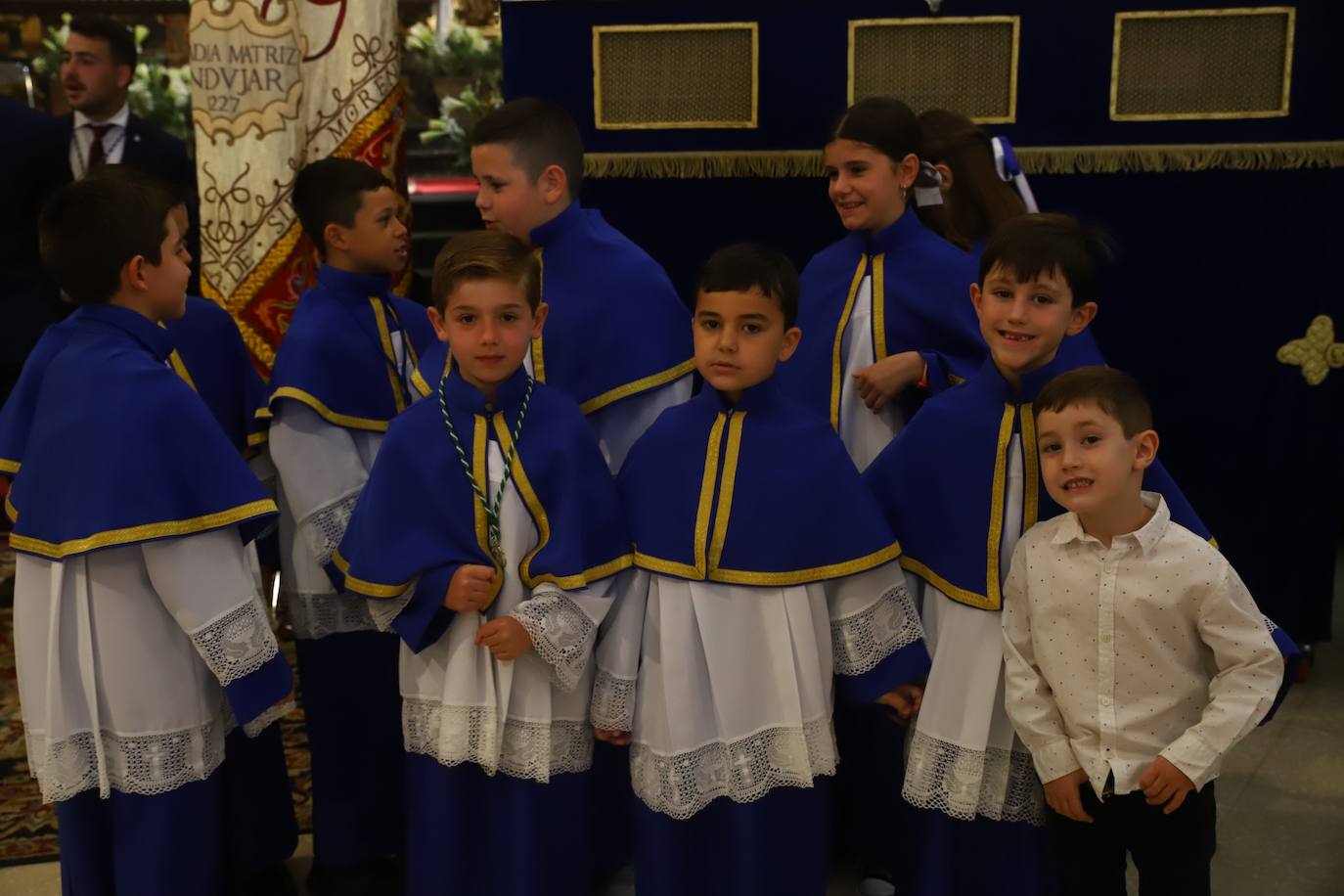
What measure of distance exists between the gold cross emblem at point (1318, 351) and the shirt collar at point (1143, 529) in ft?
7.36

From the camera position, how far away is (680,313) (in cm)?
343

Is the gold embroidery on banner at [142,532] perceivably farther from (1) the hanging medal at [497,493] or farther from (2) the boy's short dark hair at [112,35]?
(2) the boy's short dark hair at [112,35]

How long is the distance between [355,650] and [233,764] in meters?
0.37

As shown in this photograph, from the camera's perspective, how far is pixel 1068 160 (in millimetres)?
4543

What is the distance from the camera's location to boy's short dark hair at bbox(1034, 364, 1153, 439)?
2.49 m

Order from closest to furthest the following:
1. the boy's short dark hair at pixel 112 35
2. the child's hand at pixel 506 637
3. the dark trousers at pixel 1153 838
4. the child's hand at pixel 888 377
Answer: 1. the dark trousers at pixel 1153 838
2. the child's hand at pixel 506 637
3. the child's hand at pixel 888 377
4. the boy's short dark hair at pixel 112 35

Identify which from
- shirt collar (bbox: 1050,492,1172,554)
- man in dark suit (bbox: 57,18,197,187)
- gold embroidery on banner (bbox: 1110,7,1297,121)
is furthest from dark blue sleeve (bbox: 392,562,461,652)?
man in dark suit (bbox: 57,18,197,187)

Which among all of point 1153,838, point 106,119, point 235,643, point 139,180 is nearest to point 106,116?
point 106,119

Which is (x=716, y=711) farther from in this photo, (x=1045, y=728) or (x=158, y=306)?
(x=158, y=306)

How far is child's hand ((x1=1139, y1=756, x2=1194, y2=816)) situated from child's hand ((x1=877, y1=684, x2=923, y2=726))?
51 centimetres

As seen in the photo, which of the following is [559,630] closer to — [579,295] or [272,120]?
[579,295]

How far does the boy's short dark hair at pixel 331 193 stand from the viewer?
11.2ft

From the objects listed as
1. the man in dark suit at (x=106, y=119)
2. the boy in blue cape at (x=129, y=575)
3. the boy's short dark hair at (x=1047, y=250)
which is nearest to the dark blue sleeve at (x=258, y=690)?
the boy in blue cape at (x=129, y=575)

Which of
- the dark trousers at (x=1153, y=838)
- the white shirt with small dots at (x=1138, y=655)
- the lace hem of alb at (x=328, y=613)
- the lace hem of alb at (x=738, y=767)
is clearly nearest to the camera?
the white shirt with small dots at (x=1138, y=655)
